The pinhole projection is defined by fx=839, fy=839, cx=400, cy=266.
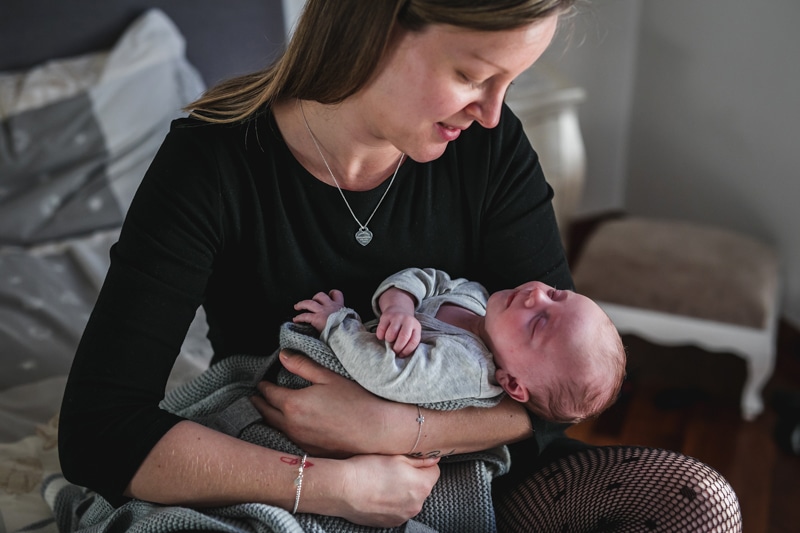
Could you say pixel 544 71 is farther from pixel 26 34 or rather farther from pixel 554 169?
pixel 26 34

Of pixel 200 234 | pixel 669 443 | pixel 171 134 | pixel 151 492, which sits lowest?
pixel 669 443

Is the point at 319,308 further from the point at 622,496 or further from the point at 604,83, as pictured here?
the point at 604,83

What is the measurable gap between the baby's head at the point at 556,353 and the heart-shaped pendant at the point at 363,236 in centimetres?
21

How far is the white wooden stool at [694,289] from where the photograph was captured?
89.2 inches

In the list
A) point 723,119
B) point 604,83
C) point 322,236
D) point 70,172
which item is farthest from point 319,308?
point 604,83

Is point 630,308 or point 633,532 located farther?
point 630,308

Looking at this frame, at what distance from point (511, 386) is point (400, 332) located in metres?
0.19

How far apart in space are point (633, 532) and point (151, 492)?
61cm

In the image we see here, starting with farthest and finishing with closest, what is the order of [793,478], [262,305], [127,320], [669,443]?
[669,443] < [793,478] < [262,305] < [127,320]

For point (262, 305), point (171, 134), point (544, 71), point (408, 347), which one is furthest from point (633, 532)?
point (544, 71)

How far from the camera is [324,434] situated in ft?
3.64

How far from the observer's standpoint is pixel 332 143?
1.19 m

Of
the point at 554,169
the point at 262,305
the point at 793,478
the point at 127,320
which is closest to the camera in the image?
the point at 127,320

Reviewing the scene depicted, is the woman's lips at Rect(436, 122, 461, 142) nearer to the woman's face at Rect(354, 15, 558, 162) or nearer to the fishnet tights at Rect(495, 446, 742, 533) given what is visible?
the woman's face at Rect(354, 15, 558, 162)
